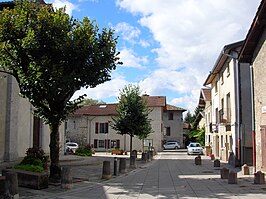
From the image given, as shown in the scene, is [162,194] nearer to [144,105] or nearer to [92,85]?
[92,85]

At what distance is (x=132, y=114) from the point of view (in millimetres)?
30719

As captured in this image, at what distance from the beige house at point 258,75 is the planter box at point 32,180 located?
10627mm

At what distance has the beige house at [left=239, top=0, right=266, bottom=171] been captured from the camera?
57.0 feet

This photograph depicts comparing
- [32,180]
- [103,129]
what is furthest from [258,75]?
[103,129]

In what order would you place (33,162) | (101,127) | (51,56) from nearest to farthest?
1. (51,56)
2. (33,162)
3. (101,127)

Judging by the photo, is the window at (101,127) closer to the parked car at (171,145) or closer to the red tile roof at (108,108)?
the red tile roof at (108,108)

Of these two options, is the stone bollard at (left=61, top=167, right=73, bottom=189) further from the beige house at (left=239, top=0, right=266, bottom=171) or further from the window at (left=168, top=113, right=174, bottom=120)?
the window at (left=168, top=113, right=174, bottom=120)

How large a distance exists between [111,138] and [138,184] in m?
41.2

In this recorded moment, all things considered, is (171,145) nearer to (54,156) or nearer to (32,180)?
(54,156)

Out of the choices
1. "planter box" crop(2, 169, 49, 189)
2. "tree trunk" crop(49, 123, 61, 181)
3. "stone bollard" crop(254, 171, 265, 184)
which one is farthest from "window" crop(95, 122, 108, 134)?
"planter box" crop(2, 169, 49, 189)

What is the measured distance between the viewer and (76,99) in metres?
15.0

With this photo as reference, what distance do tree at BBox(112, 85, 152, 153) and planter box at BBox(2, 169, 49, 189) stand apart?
17.8 m

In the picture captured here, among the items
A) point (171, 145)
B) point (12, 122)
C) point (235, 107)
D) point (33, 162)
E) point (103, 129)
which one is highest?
point (235, 107)

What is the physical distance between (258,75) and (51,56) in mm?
10593
